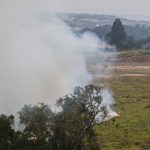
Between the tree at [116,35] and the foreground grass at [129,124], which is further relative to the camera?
the tree at [116,35]

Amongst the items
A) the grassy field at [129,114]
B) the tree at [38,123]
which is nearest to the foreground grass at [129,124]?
the grassy field at [129,114]

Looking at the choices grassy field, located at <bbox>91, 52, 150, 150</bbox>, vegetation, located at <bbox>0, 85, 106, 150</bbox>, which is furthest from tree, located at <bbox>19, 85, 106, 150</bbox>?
grassy field, located at <bbox>91, 52, 150, 150</bbox>

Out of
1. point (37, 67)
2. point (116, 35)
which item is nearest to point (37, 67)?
point (37, 67)

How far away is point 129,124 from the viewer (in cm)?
5688

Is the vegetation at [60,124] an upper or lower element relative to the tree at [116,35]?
lower

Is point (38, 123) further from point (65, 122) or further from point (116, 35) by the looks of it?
point (116, 35)

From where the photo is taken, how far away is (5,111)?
5672 centimetres

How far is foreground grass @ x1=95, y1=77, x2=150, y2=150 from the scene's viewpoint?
157ft

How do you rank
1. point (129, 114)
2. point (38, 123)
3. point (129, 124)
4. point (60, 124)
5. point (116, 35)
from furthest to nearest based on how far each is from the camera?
point (116, 35) → point (129, 114) → point (129, 124) → point (60, 124) → point (38, 123)

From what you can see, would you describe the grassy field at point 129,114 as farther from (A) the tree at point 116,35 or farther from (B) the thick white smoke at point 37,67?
(A) the tree at point 116,35

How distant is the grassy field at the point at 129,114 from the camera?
48300 mm

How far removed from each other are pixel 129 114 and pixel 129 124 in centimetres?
687

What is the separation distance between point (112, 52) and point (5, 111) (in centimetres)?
9649

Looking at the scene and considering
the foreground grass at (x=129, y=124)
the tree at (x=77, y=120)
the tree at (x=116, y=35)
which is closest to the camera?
the tree at (x=77, y=120)
